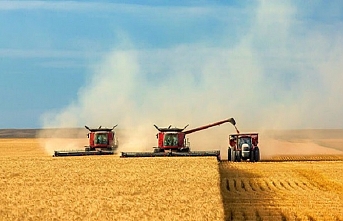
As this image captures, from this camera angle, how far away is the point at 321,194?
26.4 m

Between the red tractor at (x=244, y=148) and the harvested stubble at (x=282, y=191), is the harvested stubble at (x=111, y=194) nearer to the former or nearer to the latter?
the harvested stubble at (x=282, y=191)

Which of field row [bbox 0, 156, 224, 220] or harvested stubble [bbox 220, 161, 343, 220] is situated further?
harvested stubble [bbox 220, 161, 343, 220]

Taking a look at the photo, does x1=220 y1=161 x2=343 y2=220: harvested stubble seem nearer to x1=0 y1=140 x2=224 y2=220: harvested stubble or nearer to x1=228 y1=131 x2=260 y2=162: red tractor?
x1=0 y1=140 x2=224 y2=220: harvested stubble

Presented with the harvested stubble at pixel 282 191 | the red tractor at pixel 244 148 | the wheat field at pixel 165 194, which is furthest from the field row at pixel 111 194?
the red tractor at pixel 244 148

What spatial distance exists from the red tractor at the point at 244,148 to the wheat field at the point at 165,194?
1089 cm

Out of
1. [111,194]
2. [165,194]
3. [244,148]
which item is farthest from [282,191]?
[244,148]

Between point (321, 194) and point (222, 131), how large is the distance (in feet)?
139

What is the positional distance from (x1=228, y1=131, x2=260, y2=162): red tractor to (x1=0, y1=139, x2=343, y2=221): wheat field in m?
10.9

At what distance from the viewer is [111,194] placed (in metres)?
20.9

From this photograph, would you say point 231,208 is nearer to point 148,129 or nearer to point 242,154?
point 242,154

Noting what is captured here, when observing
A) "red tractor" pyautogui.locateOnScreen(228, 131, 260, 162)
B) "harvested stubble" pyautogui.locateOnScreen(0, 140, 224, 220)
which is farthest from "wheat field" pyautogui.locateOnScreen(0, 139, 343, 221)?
"red tractor" pyautogui.locateOnScreen(228, 131, 260, 162)

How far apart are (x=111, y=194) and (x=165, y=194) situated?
1442mm

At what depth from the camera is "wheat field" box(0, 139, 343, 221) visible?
17094 millimetres

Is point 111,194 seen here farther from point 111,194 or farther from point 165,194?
point 165,194
